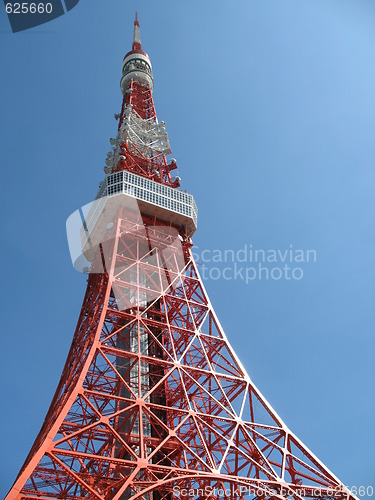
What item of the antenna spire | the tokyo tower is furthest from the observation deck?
the antenna spire

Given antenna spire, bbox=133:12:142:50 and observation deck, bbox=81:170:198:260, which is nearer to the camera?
observation deck, bbox=81:170:198:260

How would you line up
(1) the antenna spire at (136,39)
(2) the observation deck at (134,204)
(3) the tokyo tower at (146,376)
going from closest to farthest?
1. (3) the tokyo tower at (146,376)
2. (2) the observation deck at (134,204)
3. (1) the antenna spire at (136,39)

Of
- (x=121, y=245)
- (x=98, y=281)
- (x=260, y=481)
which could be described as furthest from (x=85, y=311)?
(x=260, y=481)

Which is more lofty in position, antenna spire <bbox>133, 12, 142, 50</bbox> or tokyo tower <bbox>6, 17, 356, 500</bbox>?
antenna spire <bbox>133, 12, 142, 50</bbox>

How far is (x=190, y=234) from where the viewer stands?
27375 millimetres

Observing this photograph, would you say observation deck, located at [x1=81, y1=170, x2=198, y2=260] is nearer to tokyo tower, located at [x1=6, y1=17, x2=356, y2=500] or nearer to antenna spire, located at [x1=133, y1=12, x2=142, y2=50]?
tokyo tower, located at [x1=6, y1=17, x2=356, y2=500]

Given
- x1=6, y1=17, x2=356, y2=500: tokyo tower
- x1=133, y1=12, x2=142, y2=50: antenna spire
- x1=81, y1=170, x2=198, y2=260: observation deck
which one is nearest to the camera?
x1=6, y1=17, x2=356, y2=500: tokyo tower

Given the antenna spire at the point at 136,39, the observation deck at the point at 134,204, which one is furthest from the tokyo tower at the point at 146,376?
the antenna spire at the point at 136,39

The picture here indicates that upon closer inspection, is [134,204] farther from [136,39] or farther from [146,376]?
[136,39]

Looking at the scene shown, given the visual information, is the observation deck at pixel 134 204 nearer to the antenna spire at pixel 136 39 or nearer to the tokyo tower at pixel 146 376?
the tokyo tower at pixel 146 376

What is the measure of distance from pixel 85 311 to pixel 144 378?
16.3 feet

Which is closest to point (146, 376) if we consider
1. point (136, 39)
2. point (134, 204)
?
point (134, 204)

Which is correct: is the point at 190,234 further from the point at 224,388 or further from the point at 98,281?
the point at 224,388

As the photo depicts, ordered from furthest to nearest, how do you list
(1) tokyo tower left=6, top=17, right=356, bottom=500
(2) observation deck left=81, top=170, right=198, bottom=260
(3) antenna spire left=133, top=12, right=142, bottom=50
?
1. (3) antenna spire left=133, top=12, right=142, bottom=50
2. (2) observation deck left=81, top=170, right=198, bottom=260
3. (1) tokyo tower left=6, top=17, right=356, bottom=500
